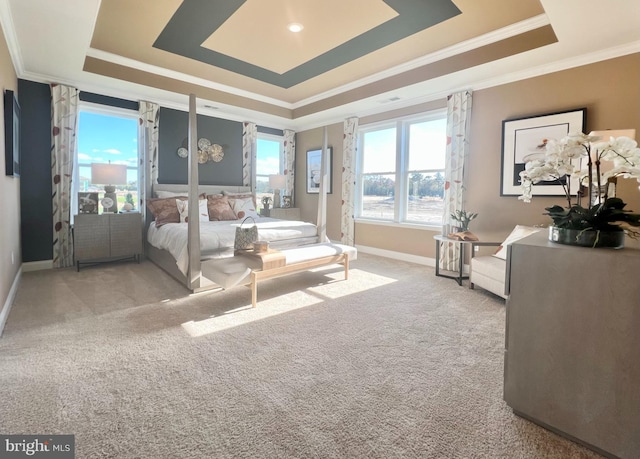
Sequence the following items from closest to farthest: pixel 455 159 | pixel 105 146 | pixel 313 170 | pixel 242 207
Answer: pixel 455 159, pixel 105 146, pixel 242 207, pixel 313 170

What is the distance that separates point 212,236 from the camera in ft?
A: 11.9

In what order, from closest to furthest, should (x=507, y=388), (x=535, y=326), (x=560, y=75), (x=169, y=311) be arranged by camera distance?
(x=535, y=326)
(x=507, y=388)
(x=169, y=311)
(x=560, y=75)

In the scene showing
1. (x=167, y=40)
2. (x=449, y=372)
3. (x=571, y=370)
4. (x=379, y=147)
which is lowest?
(x=449, y=372)

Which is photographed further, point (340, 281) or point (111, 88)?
point (111, 88)

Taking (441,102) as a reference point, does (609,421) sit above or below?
below

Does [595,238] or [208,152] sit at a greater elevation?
[208,152]

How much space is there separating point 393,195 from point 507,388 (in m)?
4.10

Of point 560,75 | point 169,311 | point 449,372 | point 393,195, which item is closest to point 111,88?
point 169,311

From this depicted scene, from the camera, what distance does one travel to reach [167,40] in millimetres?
3625

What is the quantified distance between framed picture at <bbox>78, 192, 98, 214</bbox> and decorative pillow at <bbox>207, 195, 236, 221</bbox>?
150cm

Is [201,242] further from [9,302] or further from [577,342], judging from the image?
[577,342]

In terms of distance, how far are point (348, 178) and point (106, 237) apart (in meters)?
3.98

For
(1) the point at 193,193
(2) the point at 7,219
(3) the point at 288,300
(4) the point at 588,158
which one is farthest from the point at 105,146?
(4) the point at 588,158

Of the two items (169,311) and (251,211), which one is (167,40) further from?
(169,311)
